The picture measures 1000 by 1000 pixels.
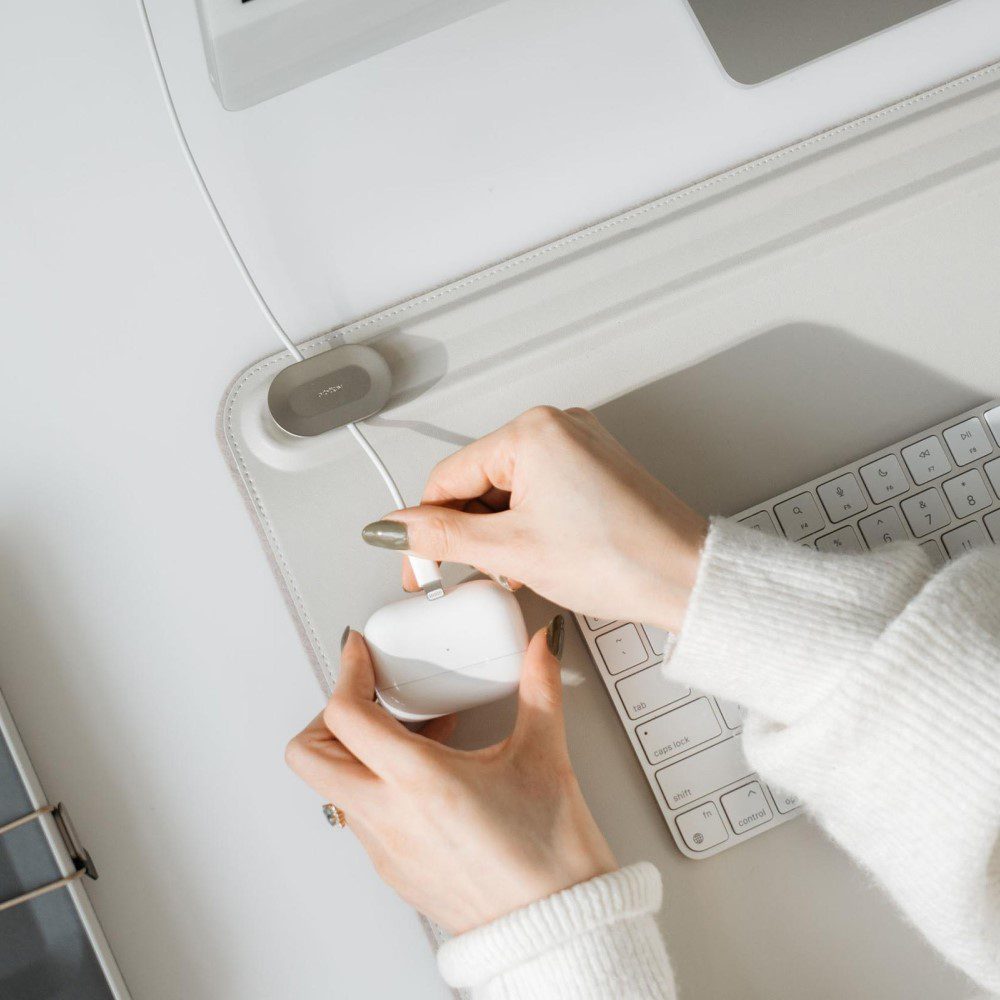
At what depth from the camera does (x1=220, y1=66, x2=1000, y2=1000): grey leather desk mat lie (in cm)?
62

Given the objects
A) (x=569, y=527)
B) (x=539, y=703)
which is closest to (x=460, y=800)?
(x=539, y=703)

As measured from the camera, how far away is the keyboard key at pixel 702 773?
1.90 ft

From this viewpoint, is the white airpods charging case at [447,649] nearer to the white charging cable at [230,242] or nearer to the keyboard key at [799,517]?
the white charging cable at [230,242]

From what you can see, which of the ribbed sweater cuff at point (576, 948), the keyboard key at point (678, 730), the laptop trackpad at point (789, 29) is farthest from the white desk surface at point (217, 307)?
the keyboard key at point (678, 730)

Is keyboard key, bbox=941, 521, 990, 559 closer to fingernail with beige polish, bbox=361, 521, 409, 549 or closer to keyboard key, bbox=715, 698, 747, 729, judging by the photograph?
keyboard key, bbox=715, 698, 747, 729

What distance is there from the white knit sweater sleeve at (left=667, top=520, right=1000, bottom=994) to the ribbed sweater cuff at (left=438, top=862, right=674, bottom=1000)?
13cm

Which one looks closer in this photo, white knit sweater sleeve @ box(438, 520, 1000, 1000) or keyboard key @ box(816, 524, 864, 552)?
white knit sweater sleeve @ box(438, 520, 1000, 1000)

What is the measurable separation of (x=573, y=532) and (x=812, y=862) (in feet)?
0.94

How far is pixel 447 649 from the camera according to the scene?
1.83 ft

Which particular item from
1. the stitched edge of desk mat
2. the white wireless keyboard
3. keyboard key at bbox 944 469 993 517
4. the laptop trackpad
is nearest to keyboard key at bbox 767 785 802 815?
the white wireless keyboard

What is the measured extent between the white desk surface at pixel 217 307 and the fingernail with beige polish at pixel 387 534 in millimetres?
49

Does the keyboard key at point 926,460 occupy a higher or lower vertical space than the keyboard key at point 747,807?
higher

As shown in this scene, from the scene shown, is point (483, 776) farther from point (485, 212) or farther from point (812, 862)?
point (485, 212)

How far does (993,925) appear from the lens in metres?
0.52
